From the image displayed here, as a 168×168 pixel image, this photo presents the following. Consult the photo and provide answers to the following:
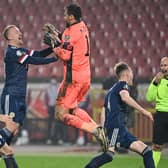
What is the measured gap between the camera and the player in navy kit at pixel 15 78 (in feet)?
33.5

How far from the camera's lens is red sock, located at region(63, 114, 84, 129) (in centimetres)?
966

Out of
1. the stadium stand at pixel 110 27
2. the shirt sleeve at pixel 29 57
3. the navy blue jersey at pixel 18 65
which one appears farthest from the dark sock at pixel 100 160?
the stadium stand at pixel 110 27

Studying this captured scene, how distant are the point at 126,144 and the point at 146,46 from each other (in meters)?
11.9

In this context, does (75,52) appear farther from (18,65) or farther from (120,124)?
(120,124)

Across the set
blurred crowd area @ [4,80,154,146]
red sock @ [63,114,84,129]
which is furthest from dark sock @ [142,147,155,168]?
blurred crowd area @ [4,80,154,146]

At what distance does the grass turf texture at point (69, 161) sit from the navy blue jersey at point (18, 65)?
2795 millimetres

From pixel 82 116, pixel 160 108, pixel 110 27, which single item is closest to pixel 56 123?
pixel 110 27

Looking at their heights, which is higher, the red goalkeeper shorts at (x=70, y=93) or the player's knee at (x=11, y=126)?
the red goalkeeper shorts at (x=70, y=93)

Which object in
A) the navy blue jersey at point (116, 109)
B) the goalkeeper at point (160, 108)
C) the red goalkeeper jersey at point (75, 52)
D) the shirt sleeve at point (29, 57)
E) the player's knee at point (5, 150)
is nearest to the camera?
the red goalkeeper jersey at point (75, 52)

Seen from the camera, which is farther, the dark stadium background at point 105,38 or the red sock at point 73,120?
the dark stadium background at point 105,38

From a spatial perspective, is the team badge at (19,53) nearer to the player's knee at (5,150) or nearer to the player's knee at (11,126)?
the player's knee at (11,126)

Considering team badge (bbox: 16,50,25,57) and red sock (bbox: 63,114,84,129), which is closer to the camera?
red sock (bbox: 63,114,84,129)

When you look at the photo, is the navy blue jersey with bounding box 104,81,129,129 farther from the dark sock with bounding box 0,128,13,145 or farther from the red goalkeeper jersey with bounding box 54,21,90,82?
the dark sock with bounding box 0,128,13,145

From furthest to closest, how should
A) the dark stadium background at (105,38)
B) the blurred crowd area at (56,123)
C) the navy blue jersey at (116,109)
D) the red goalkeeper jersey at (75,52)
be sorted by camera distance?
the dark stadium background at (105,38) < the blurred crowd area at (56,123) < the navy blue jersey at (116,109) < the red goalkeeper jersey at (75,52)
